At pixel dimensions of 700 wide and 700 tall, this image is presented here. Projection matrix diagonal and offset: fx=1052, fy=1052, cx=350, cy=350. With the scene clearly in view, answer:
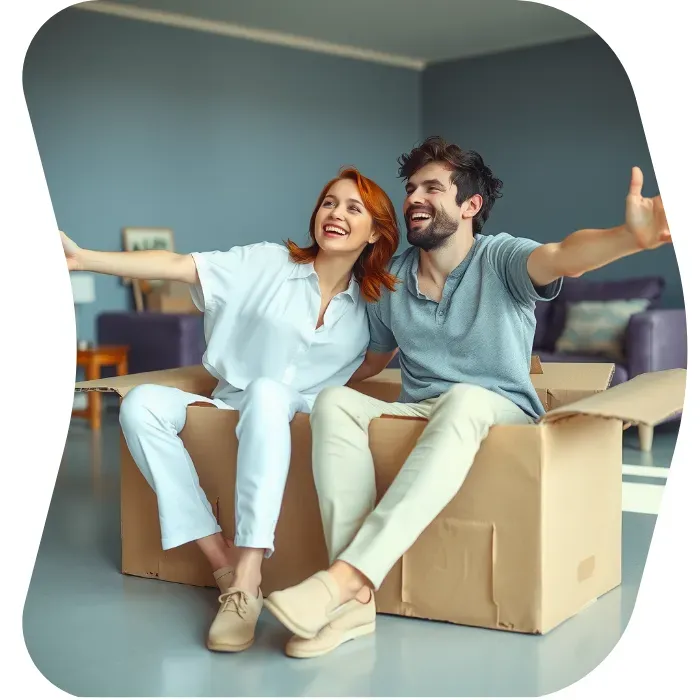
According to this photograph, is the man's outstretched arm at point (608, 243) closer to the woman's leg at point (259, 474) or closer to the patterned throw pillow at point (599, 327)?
the woman's leg at point (259, 474)

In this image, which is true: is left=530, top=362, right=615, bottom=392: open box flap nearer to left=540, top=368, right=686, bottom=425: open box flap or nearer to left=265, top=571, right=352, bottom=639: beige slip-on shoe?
left=540, top=368, right=686, bottom=425: open box flap

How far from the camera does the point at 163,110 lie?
5.45 m

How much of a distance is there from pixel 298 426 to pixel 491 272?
1.55 ft

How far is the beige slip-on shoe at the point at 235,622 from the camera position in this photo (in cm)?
170

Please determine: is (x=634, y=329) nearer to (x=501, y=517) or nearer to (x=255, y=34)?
(x=501, y=517)

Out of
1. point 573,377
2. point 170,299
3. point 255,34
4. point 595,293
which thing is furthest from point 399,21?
point 573,377

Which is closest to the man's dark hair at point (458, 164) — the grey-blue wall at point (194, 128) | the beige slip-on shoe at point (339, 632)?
the beige slip-on shoe at point (339, 632)

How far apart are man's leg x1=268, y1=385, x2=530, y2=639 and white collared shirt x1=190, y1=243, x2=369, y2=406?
1.39 ft

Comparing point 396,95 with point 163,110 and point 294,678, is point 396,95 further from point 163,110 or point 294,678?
point 294,678

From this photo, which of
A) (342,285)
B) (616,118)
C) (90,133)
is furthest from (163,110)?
(342,285)

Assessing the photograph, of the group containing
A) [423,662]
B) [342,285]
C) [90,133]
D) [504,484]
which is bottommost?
[423,662]

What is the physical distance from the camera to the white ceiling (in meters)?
4.60

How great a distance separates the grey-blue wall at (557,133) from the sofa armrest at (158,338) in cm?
199

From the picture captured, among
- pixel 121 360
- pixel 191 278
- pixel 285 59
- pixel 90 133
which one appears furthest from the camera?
pixel 285 59
